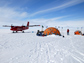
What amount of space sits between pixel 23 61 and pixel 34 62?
0.72 metres

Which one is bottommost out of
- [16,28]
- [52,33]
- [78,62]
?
[78,62]

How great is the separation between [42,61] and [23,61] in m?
1.20

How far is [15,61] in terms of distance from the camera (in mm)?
3482

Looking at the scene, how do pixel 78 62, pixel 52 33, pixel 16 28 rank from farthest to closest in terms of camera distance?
1. pixel 16 28
2. pixel 52 33
3. pixel 78 62

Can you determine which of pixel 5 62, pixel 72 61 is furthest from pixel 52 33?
pixel 5 62

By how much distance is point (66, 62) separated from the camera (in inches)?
133

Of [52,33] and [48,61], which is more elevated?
[52,33]

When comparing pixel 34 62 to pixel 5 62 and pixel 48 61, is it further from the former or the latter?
pixel 5 62

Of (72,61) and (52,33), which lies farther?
(52,33)

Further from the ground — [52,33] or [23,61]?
[52,33]

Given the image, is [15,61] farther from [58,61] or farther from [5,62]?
[58,61]

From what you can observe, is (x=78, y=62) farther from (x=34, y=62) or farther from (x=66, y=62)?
(x=34, y=62)

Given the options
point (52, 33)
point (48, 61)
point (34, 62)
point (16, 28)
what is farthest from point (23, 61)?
point (16, 28)

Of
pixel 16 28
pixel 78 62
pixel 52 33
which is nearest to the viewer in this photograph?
pixel 78 62
